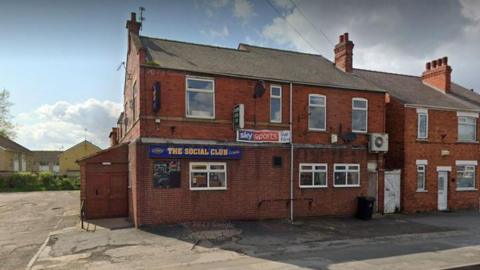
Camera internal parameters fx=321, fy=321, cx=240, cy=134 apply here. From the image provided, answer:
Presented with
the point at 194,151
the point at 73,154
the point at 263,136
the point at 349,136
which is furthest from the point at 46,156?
the point at 349,136

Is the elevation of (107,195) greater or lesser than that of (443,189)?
greater

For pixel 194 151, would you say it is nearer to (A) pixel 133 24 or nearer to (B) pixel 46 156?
(A) pixel 133 24

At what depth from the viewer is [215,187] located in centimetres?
1316

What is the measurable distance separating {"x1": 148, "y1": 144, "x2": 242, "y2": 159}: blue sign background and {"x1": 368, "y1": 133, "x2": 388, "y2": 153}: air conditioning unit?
6.87m

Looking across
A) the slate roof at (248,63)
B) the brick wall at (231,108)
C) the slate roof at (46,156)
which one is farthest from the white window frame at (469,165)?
the slate roof at (46,156)

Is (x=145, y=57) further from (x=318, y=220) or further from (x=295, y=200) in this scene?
(x=318, y=220)

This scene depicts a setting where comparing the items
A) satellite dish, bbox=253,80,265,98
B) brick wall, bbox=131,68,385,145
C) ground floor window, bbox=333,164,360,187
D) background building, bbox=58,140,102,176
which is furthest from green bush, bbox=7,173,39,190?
ground floor window, bbox=333,164,360,187

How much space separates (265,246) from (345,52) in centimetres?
1296

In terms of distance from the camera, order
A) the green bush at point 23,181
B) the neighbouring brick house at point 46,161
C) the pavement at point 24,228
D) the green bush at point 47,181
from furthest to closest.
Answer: the neighbouring brick house at point 46,161
the green bush at point 47,181
the green bush at point 23,181
the pavement at point 24,228

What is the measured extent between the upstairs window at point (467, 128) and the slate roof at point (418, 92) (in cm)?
67

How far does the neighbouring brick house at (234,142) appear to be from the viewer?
12.4 meters

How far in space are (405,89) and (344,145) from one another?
729 cm

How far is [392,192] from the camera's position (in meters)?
16.8

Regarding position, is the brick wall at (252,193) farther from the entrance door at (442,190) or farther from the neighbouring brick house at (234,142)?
the entrance door at (442,190)
